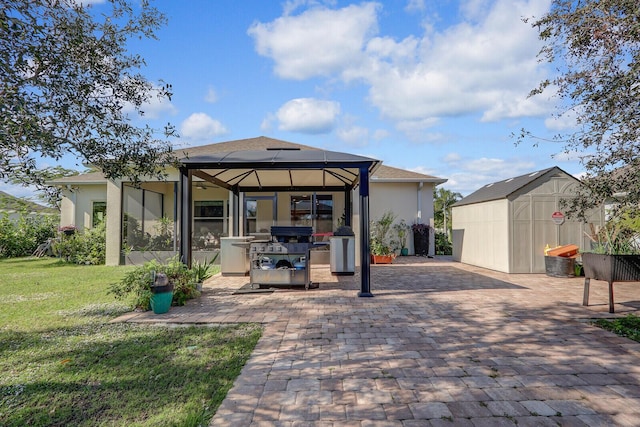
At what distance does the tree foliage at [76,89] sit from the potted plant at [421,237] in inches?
422

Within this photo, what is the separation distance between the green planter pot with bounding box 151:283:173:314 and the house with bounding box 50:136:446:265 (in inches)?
175

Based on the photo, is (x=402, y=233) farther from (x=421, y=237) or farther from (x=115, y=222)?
(x=115, y=222)

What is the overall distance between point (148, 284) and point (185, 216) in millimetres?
1740

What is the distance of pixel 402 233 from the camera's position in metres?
13.7

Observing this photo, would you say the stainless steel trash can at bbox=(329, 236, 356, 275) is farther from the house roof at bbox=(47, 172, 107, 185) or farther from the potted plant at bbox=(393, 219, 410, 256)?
the house roof at bbox=(47, 172, 107, 185)

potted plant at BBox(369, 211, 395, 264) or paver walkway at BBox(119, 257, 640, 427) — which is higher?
potted plant at BBox(369, 211, 395, 264)

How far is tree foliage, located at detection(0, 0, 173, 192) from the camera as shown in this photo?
9.89 ft

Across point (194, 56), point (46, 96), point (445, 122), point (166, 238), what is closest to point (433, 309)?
point (46, 96)

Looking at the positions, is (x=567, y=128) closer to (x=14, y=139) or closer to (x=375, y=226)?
(x=14, y=139)

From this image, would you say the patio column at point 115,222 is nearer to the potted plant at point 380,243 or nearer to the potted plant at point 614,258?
the potted plant at point 380,243

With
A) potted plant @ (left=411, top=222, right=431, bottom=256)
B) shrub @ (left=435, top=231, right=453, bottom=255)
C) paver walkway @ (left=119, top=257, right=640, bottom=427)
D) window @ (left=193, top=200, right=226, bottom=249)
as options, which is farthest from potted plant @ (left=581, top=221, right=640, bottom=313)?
window @ (left=193, top=200, right=226, bottom=249)

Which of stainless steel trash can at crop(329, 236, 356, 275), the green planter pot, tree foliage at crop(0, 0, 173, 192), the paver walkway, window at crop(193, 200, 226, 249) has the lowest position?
the paver walkway

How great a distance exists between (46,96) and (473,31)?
834 centimetres

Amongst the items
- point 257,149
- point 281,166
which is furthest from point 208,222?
point 281,166
